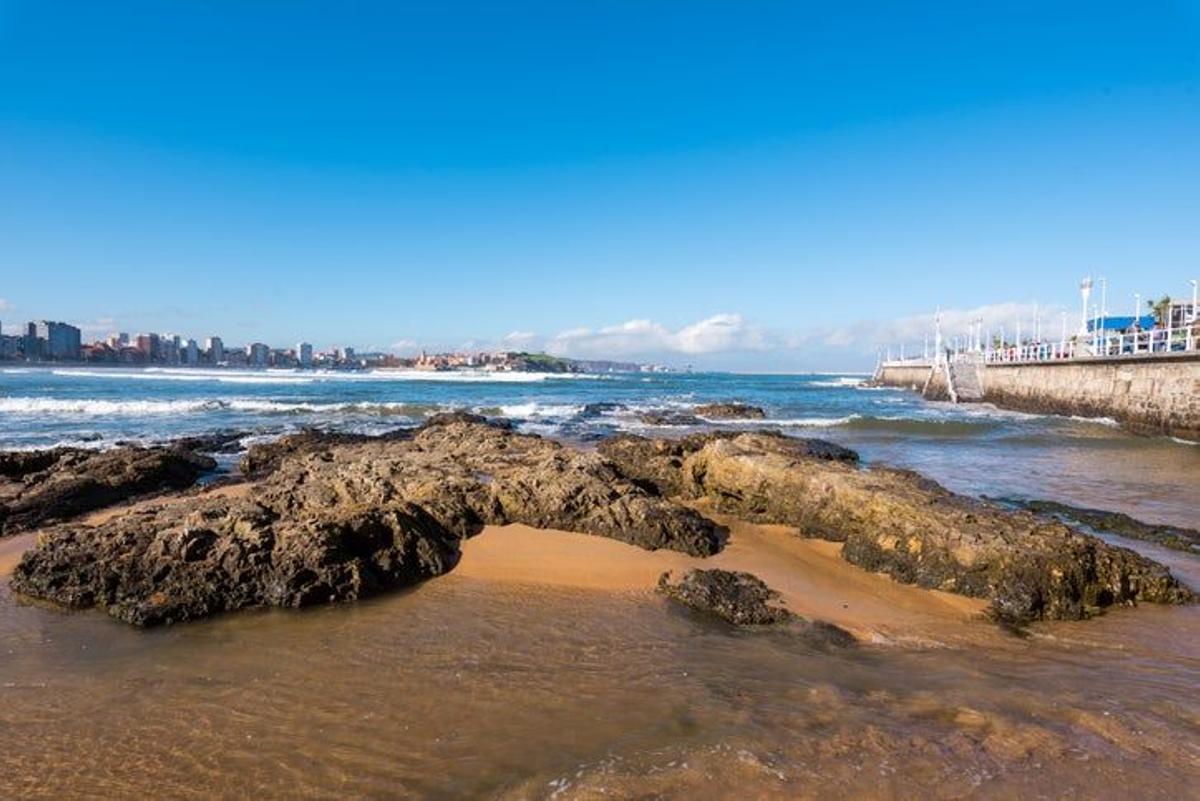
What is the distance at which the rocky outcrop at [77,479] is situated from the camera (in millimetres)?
9234

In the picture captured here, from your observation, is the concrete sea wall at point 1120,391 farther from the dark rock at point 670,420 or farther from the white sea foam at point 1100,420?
the dark rock at point 670,420

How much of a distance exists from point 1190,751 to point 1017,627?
1900mm

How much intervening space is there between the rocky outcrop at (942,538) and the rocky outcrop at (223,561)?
4.47 meters

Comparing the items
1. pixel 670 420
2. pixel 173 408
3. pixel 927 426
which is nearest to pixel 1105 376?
pixel 927 426

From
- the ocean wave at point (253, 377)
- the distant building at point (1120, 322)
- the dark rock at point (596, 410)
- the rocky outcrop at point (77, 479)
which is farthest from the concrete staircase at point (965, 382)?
the ocean wave at point (253, 377)

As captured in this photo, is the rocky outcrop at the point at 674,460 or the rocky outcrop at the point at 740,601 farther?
the rocky outcrop at the point at 674,460

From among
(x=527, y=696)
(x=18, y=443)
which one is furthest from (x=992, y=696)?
(x=18, y=443)

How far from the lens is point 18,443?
1847 centimetres

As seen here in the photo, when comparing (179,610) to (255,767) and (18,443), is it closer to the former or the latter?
(255,767)

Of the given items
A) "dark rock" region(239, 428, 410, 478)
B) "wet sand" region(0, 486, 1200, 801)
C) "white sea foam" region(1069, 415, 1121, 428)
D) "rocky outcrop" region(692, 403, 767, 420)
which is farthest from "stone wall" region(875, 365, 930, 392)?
"wet sand" region(0, 486, 1200, 801)

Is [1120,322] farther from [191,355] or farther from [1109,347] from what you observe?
[191,355]

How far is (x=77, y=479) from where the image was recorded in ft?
34.7

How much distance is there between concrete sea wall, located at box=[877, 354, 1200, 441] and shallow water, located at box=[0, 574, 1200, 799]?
2208 cm

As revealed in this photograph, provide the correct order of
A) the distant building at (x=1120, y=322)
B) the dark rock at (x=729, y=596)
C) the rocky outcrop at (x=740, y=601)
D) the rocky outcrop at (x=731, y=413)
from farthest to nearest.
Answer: the distant building at (x=1120, y=322) < the rocky outcrop at (x=731, y=413) < the dark rock at (x=729, y=596) < the rocky outcrop at (x=740, y=601)
